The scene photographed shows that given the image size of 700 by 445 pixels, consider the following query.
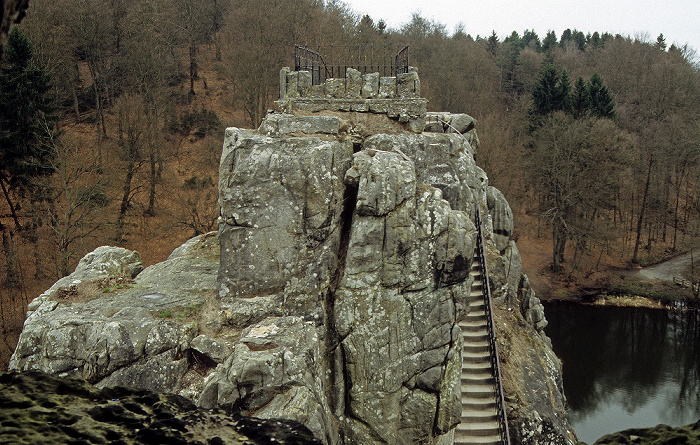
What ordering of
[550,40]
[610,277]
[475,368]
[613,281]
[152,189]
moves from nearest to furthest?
[475,368]
[152,189]
[613,281]
[610,277]
[550,40]

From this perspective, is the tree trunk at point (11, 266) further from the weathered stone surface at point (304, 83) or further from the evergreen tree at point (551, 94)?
the evergreen tree at point (551, 94)

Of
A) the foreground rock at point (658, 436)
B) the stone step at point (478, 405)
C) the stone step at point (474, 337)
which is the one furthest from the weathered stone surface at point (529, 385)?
the foreground rock at point (658, 436)

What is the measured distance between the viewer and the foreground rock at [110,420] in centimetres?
244

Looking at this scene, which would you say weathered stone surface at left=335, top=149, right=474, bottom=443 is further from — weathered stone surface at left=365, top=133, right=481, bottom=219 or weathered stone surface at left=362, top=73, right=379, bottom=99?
weathered stone surface at left=362, top=73, right=379, bottom=99

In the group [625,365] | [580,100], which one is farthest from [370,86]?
[580,100]

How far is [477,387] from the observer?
15.1 metres

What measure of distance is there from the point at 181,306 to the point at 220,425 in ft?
31.1

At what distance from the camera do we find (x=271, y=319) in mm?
11703

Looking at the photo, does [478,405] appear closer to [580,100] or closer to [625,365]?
[625,365]

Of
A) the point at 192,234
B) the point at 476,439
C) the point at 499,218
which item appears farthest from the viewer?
the point at 192,234

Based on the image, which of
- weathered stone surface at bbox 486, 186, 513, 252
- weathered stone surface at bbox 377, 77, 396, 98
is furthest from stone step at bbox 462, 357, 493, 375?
weathered stone surface at bbox 377, 77, 396, 98

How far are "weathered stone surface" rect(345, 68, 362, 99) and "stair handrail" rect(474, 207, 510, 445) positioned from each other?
20.6 ft

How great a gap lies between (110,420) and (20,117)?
2873 centimetres

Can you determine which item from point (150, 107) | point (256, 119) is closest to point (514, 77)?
point (256, 119)
